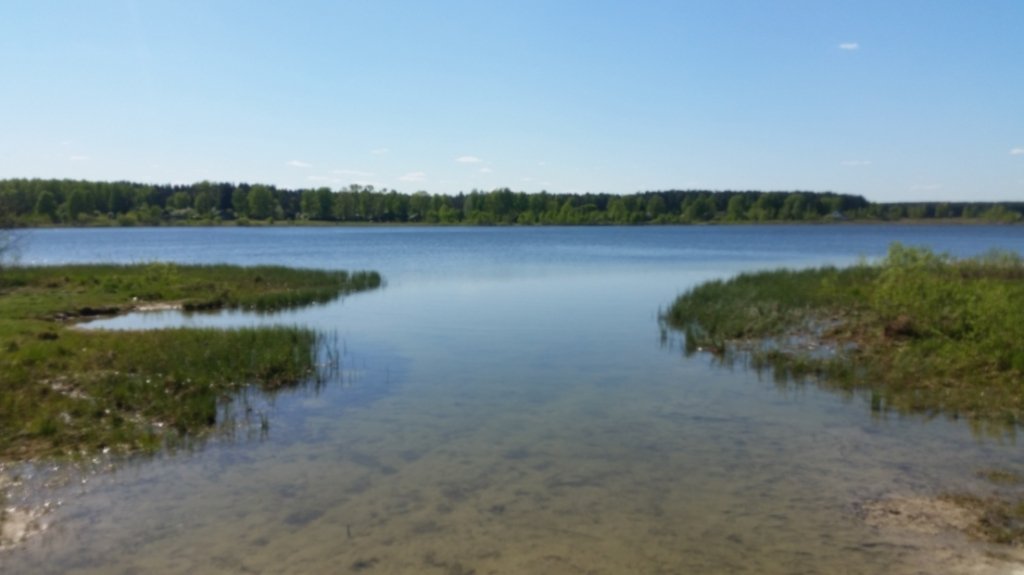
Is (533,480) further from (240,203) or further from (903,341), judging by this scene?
(240,203)

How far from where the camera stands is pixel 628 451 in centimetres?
1148

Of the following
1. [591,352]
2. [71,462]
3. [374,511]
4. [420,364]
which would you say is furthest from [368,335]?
[374,511]

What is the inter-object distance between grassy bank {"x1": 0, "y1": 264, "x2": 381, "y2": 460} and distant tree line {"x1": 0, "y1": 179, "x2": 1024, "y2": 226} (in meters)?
145

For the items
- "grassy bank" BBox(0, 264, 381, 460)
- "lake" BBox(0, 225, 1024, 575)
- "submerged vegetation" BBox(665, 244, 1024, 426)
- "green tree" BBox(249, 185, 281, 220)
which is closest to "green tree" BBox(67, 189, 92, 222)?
"green tree" BBox(249, 185, 281, 220)

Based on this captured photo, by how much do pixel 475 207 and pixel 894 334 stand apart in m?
168

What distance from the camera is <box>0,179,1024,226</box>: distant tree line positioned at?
527ft

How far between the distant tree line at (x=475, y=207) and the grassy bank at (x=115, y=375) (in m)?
145

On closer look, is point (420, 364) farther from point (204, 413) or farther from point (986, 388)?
point (986, 388)

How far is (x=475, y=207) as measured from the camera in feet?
604

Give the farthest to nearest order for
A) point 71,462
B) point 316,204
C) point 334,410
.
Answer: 1. point 316,204
2. point 334,410
3. point 71,462

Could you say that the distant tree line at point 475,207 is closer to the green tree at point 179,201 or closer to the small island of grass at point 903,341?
the green tree at point 179,201

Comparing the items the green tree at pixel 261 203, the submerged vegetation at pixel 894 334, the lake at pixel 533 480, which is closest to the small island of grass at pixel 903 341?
the submerged vegetation at pixel 894 334

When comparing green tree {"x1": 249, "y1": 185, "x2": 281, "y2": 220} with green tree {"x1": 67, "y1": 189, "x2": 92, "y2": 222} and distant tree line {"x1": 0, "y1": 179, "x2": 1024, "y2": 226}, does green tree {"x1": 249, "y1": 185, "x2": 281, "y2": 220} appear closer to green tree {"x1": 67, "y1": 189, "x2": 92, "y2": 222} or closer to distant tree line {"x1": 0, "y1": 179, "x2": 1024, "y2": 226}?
distant tree line {"x1": 0, "y1": 179, "x2": 1024, "y2": 226}

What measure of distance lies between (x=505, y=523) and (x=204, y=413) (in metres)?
6.39
